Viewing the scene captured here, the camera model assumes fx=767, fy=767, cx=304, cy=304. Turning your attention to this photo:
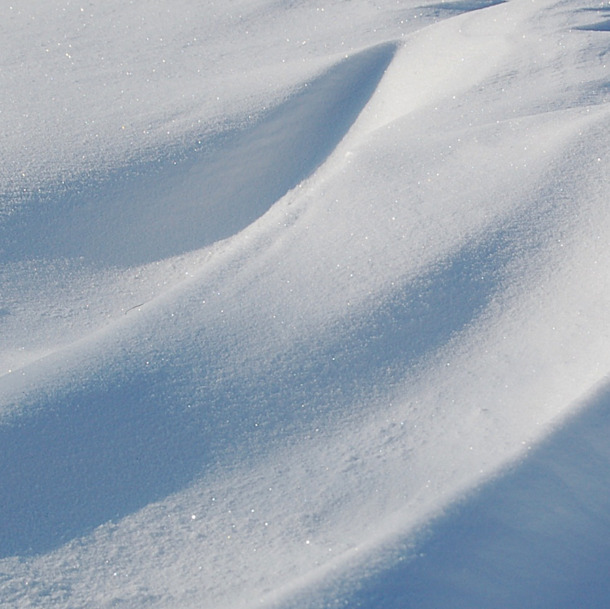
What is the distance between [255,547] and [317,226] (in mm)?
904

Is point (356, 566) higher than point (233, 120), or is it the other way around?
point (233, 120)

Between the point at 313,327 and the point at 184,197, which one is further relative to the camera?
the point at 184,197

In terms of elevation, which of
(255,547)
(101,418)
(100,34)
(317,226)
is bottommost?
(255,547)

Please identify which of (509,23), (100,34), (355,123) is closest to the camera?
(355,123)

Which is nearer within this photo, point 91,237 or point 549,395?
point 549,395

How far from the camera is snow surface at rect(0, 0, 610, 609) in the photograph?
116 centimetres

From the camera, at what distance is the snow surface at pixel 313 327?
45.6 inches

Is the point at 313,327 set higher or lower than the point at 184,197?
lower

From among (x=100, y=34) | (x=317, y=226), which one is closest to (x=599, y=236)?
(x=317, y=226)

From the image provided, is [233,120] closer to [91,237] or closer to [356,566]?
[91,237]

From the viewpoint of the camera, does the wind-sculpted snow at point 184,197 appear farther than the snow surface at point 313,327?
Yes

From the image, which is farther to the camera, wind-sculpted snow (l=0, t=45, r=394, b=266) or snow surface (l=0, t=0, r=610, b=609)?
wind-sculpted snow (l=0, t=45, r=394, b=266)

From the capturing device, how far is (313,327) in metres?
1.59

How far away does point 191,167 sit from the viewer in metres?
2.29
